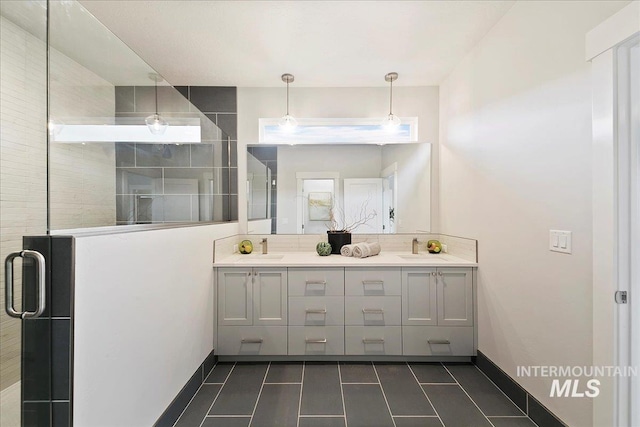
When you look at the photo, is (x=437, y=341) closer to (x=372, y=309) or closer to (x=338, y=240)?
(x=372, y=309)

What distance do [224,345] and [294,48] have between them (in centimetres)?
245

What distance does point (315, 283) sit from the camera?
2.16m

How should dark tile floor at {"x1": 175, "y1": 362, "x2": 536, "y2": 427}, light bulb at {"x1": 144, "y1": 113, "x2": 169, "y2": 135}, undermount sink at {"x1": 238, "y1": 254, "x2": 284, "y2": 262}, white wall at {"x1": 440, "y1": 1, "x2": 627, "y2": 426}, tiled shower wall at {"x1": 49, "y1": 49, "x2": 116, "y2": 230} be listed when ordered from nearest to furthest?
tiled shower wall at {"x1": 49, "y1": 49, "x2": 116, "y2": 230}
white wall at {"x1": 440, "y1": 1, "x2": 627, "y2": 426}
dark tile floor at {"x1": 175, "y1": 362, "x2": 536, "y2": 427}
light bulb at {"x1": 144, "y1": 113, "x2": 169, "y2": 135}
undermount sink at {"x1": 238, "y1": 254, "x2": 284, "y2": 262}

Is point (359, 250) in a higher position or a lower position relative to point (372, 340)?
higher

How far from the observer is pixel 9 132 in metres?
1.11

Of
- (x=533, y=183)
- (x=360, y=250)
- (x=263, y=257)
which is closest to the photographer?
(x=533, y=183)

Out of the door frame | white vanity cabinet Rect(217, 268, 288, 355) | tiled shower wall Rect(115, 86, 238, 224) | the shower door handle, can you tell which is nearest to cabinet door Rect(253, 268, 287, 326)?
white vanity cabinet Rect(217, 268, 288, 355)

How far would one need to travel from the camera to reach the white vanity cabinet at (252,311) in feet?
7.02

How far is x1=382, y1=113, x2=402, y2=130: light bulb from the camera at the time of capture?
268 cm

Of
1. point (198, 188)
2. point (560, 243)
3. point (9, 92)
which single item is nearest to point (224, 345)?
point (198, 188)

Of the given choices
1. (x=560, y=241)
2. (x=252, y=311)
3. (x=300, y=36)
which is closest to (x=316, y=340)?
(x=252, y=311)

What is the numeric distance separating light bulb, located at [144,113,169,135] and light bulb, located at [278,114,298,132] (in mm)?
1089

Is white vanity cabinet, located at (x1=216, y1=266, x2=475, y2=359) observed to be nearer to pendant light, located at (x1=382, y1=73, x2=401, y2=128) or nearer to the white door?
the white door

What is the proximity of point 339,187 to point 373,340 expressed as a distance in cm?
145
